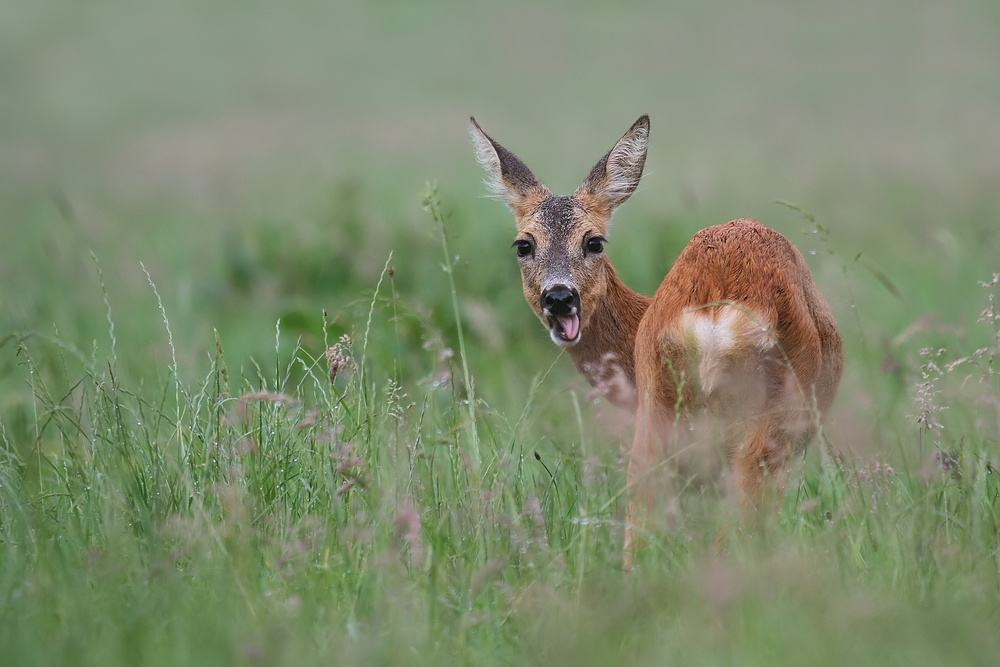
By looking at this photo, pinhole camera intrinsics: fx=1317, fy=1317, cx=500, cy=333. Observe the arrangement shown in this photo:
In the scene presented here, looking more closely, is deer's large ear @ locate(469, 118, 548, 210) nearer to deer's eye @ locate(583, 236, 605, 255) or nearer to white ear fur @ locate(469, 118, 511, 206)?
white ear fur @ locate(469, 118, 511, 206)

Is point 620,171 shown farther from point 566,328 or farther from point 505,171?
point 566,328

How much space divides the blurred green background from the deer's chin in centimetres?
29

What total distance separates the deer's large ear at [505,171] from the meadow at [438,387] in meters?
0.79

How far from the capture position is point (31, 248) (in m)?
12.1

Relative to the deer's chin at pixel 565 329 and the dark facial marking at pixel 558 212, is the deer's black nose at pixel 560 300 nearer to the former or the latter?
the deer's chin at pixel 565 329

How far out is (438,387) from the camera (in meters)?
4.90

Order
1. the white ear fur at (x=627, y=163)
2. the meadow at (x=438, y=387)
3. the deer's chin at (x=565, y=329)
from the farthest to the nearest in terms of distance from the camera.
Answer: the white ear fur at (x=627, y=163)
the deer's chin at (x=565, y=329)
the meadow at (x=438, y=387)

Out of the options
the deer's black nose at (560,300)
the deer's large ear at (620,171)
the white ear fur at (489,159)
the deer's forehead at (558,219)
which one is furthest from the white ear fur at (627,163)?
the deer's black nose at (560,300)

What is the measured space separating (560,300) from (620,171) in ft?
3.39

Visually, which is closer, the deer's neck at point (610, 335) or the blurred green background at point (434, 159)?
the deer's neck at point (610, 335)

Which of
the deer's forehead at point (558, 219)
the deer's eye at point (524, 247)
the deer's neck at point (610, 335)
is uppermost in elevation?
the deer's forehead at point (558, 219)

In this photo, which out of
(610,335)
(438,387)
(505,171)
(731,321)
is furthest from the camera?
(505,171)

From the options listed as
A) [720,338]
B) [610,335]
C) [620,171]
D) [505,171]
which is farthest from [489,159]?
[720,338]

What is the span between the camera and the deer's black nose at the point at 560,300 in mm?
5562
